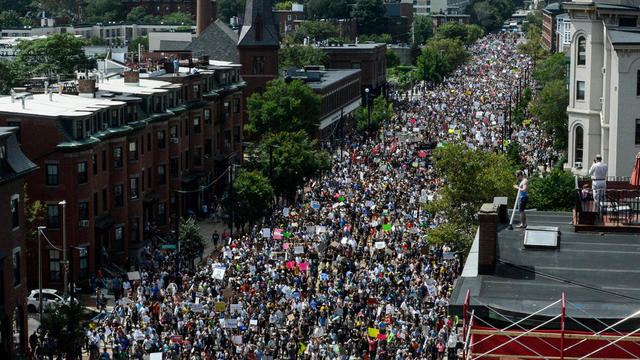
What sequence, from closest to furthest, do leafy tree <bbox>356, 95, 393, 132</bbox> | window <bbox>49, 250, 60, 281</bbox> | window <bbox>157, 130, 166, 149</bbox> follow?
window <bbox>49, 250, 60, 281</bbox>
window <bbox>157, 130, 166, 149</bbox>
leafy tree <bbox>356, 95, 393, 132</bbox>

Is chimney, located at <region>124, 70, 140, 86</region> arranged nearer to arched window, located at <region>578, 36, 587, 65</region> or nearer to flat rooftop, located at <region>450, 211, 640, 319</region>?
arched window, located at <region>578, 36, 587, 65</region>

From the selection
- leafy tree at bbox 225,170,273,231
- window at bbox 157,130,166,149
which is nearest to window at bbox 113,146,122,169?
window at bbox 157,130,166,149

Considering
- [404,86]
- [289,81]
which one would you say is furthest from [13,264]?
A: [404,86]

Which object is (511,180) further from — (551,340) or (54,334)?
(551,340)

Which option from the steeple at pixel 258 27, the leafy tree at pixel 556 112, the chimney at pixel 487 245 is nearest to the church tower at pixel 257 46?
the steeple at pixel 258 27

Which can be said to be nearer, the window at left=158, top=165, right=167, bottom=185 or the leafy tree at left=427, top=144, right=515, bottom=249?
the leafy tree at left=427, top=144, right=515, bottom=249

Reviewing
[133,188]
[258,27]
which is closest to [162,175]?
[133,188]

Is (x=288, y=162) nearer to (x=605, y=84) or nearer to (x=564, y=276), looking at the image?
(x=605, y=84)

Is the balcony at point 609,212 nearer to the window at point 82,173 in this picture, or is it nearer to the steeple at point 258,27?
the window at point 82,173
